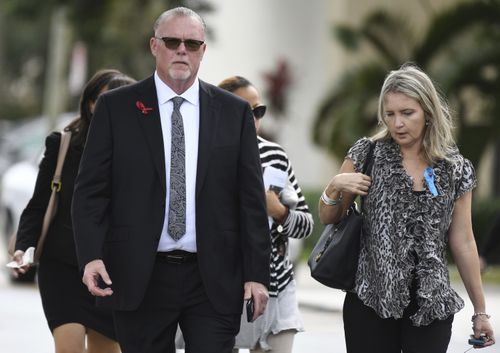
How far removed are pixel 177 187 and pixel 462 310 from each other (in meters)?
8.96

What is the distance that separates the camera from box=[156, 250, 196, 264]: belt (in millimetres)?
5629

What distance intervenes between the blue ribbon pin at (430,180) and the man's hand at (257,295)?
0.83 m

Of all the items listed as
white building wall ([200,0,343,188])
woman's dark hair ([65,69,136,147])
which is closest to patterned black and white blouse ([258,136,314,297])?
woman's dark hair ([65,69,136,147])

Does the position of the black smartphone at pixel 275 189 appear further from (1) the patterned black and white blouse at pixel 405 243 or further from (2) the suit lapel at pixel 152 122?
(2) the suit lapel at pixel 152 122

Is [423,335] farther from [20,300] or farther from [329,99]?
[329,99]

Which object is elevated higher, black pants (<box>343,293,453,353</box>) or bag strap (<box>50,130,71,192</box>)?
bag strap (<box>50,130,71,192</box>)

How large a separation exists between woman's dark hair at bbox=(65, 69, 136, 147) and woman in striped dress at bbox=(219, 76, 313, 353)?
0.65 meters

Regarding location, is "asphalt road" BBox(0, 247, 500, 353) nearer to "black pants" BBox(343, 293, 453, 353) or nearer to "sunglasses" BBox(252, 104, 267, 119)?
"sunglasses" BBox(252, 104, 267, 119)

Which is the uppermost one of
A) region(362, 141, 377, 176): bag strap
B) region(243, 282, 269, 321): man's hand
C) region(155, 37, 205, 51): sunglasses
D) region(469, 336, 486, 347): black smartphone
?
region(155, 37, 205, 51): sunglasses

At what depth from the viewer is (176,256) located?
5.63 metres

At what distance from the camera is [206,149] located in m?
5.70

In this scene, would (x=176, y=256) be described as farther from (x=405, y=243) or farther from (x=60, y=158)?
(x=60, y=158)

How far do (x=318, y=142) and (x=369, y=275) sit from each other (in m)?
16.9

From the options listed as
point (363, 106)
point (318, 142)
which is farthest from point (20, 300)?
point (318, 142)
